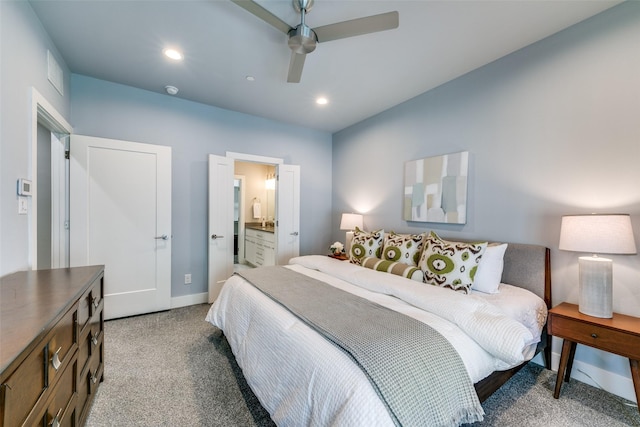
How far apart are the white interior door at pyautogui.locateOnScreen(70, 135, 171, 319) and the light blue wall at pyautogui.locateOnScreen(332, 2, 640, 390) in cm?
319

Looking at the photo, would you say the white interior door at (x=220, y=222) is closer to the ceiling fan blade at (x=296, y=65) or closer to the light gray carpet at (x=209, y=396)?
the light gray carpet at (x=209, y=396)

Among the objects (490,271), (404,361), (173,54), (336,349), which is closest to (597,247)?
(490,271)

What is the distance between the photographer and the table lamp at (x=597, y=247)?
1645 millimetres

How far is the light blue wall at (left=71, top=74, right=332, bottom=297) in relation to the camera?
116 inches

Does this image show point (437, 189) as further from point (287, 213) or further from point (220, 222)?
point (220, 222)

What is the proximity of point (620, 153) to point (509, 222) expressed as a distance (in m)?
0.85

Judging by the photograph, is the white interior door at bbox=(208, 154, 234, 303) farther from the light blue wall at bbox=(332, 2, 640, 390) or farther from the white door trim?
the light blue wall at bbox=(332, 2, 640, 390)

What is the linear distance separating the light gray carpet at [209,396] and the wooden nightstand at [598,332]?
20 centimetres

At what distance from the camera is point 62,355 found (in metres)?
1.14

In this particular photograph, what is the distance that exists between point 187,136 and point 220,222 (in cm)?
120

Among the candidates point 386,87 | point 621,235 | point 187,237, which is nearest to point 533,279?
point 621,235

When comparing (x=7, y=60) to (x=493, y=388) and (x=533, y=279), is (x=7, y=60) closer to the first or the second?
(x=493, y=388)

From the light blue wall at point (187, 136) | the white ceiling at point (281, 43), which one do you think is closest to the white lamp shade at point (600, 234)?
the white ceiling at point (281, 43)

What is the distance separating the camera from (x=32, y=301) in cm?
116
